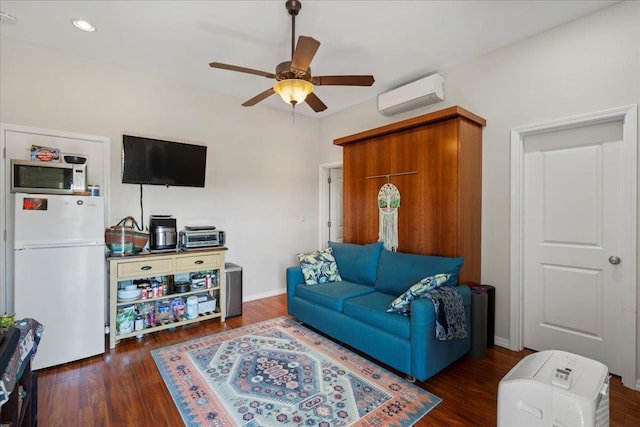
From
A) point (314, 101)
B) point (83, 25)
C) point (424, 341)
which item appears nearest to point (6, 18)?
point (83, 25)

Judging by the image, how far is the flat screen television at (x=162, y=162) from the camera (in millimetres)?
3222

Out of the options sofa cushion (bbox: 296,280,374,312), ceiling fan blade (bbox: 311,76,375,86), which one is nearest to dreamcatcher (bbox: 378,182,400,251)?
sofa cushion (bbox: 296,280,374,312)

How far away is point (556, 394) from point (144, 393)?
2507mm

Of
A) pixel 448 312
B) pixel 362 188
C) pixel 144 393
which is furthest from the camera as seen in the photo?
pixel 362 188

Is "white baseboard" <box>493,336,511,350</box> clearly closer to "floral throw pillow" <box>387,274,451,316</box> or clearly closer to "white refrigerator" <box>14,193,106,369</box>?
"floral throw pillow" <box>387,274,451,316</box>

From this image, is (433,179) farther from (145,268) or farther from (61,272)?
(61,272)

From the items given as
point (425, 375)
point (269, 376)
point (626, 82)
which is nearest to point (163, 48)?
point (269, 376)

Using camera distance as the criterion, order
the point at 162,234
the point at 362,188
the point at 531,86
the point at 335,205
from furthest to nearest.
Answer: the point at 335,205 < the point at 362,188 < the point at 162,234 < the point at 531,86

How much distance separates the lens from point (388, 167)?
352cm

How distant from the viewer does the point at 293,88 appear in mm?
2189

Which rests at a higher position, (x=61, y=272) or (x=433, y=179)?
(x=433, y=179)

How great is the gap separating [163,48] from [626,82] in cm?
403

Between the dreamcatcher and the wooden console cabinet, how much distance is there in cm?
196

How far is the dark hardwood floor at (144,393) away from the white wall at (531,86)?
2.58 feet
